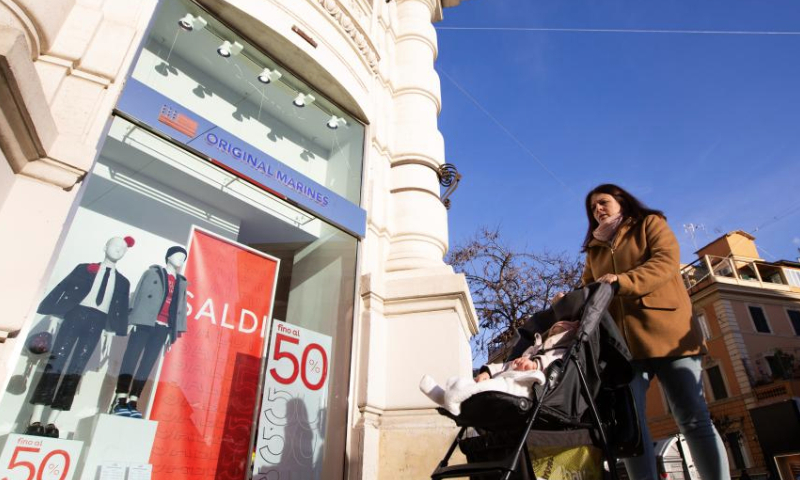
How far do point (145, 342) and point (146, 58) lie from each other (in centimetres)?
238

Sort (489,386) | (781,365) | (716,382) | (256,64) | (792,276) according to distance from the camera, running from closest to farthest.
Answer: (489,386) → (256,64) → (781,365) → (716,382) → (792,276)

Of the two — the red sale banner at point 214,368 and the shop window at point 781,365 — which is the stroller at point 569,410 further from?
the shop window at point 781,365

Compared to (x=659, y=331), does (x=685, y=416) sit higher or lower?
lower

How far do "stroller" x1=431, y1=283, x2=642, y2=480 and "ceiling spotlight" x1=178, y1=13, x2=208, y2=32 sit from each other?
13.7 ft

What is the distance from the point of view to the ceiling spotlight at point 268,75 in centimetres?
518

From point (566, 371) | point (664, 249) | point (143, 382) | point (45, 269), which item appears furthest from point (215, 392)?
point (664, 249)

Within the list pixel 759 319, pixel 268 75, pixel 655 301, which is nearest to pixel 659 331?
pixel 655 301

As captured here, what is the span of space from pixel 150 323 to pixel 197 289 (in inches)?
17.7

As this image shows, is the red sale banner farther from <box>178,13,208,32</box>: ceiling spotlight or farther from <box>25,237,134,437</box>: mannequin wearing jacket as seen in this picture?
<box>178,13,208,32</box>: ceiling spotlight

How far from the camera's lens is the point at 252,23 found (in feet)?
16.5

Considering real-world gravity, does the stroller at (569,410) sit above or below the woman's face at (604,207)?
below

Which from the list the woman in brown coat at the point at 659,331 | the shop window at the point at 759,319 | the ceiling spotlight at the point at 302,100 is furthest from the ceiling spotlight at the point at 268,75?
the shop window at the point at 759,319

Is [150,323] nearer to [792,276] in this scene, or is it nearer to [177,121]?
[177,121]

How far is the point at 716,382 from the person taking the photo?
29.7 m
